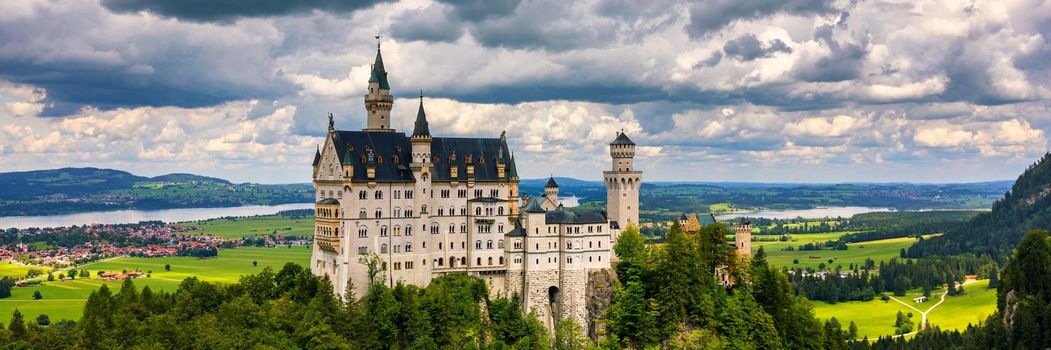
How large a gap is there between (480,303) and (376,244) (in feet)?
41.4

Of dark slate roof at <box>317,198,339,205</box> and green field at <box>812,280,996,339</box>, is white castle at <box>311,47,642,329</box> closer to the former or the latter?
dark slate roof at <box>317,198,339,205</box>

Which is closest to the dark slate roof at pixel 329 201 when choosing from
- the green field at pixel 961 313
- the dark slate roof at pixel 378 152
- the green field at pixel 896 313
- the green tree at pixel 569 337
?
the dark slate roof at pixel 378 152

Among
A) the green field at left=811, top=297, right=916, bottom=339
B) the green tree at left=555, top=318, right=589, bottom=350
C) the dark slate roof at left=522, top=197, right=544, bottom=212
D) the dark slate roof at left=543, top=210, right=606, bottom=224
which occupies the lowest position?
the green field at left=811, top=297, right=916, bottom=339

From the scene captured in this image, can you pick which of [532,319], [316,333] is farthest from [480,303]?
[316,333]

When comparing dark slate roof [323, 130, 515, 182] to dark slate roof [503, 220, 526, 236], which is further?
dark slate roof [503, 220, 526, 236]

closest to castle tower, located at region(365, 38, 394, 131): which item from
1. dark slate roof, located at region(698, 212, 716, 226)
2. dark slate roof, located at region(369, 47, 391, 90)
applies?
dark slate roof, located at region(369, 47, 391, 90)

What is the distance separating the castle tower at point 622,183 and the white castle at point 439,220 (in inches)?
205

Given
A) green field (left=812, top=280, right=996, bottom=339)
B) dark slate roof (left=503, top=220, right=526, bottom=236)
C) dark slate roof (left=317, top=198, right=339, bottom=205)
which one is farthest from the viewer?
green field (left=812, top=280, right=996, bottom=339)

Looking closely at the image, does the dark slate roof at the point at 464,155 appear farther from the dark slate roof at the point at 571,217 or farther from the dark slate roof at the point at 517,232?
the dark slate roof at the point at 571,217

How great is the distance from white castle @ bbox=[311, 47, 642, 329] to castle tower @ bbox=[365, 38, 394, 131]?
0.11 meters

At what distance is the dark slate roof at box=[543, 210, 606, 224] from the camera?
342 ft

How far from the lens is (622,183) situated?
11381 centimetres

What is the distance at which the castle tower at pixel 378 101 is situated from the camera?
106750 millimetres

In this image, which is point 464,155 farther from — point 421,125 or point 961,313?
point 961,313
